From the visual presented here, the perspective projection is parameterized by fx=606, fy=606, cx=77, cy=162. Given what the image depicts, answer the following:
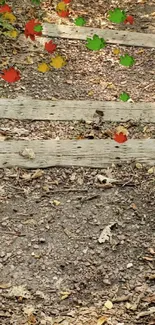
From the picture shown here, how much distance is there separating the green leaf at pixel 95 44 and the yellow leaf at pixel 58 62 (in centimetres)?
38

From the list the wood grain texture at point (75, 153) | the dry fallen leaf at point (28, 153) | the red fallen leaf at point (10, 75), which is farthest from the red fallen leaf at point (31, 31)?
the dry fallen leaf at point (28, 153)

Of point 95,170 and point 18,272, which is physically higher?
point 95,170

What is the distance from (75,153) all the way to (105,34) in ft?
6.32

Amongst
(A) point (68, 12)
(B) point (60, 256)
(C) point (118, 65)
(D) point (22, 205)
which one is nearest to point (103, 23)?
(A) point (68, 12)

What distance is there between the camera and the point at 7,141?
4.11 m

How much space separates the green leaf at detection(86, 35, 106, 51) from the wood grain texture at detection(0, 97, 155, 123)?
40.0 inches

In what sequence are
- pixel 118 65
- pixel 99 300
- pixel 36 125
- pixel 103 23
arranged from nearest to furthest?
pixel 99 300 < pixel 36 125 < pixel 118 65 < pixel 103 23

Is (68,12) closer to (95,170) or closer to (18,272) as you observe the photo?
(95,170)

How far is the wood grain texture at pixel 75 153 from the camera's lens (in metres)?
3.97

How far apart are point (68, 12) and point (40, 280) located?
3.44 meters

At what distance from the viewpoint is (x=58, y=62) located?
5.14m

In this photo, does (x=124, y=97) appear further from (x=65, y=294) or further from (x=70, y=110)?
(x=65, y=294)

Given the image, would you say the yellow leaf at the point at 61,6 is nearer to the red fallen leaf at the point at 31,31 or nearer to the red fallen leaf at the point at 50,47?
the red fallen leaf at the point at 31,31

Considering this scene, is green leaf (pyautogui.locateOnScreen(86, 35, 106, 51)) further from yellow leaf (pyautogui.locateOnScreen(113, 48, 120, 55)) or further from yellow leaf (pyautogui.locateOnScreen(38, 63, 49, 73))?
yellow leaf (pyautogui.locateOnScreen(38, 63, 49, 73))
